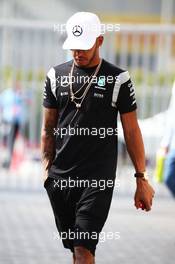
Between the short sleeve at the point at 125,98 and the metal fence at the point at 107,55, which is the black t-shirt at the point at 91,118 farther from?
the metal fence at the point at 107,55

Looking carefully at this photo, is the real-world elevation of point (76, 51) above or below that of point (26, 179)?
above

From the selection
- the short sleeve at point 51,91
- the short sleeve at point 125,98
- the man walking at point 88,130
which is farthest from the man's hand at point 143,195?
the short sleeve at point 51,91

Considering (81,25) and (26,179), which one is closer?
(81,25)

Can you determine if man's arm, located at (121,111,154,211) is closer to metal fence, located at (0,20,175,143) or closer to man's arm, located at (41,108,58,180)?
man's arm, located at (41,108,58,180)

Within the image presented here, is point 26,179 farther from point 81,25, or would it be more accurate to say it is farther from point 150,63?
point 81,25

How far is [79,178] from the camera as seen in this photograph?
5.98 metres

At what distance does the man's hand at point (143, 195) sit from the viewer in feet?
19.9

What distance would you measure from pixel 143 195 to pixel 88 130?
550 mm

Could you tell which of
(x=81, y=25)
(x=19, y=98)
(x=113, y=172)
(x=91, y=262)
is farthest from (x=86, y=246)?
(x=19, y=98)

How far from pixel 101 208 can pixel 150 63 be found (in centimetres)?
742

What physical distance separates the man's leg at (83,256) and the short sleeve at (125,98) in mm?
876

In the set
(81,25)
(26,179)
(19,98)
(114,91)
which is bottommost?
(26,179)

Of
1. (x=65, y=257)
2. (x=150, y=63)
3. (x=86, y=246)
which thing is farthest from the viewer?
(x=150, y=63)

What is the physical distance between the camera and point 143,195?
6.07 meters
